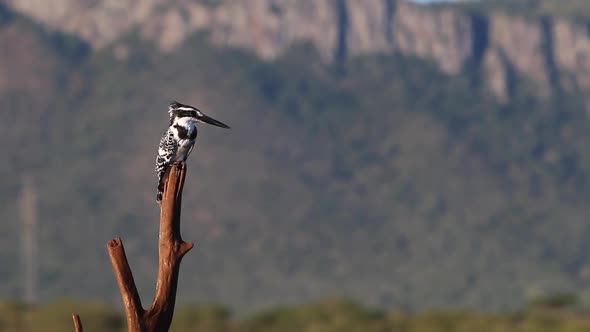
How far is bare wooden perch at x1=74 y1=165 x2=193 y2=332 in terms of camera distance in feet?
22.1

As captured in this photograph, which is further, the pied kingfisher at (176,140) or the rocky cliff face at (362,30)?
the rocky cliff face at (362,30)

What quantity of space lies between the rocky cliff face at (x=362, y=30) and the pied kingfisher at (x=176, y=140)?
A: 6003 inches

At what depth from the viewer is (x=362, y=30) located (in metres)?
174

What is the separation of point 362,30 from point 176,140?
166375 millimetres

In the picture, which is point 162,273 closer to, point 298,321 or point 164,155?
point 164,155

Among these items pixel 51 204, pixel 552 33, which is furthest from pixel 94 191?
pixel 552 33

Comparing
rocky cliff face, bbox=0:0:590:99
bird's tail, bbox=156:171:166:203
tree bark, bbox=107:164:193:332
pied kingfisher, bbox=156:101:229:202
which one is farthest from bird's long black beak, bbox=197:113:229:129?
rocky cliff face, bbox=0:0:590:99

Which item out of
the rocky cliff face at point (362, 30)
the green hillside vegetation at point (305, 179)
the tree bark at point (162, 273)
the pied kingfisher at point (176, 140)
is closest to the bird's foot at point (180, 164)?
the pied kingfisher at point (176, 140)

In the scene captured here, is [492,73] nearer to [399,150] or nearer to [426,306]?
[399,150]

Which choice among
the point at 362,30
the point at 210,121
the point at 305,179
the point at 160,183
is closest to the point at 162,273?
the point at 210,121

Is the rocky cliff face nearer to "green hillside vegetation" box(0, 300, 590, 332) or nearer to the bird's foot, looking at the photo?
"green hillside vegetation" box(0, 300, 590, 332)

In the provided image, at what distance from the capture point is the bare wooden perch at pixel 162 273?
266 inches

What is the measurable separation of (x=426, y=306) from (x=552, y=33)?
69400 millimetres

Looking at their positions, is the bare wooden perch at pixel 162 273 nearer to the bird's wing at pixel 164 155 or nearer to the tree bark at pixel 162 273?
the tree bark at pixel 162 273
